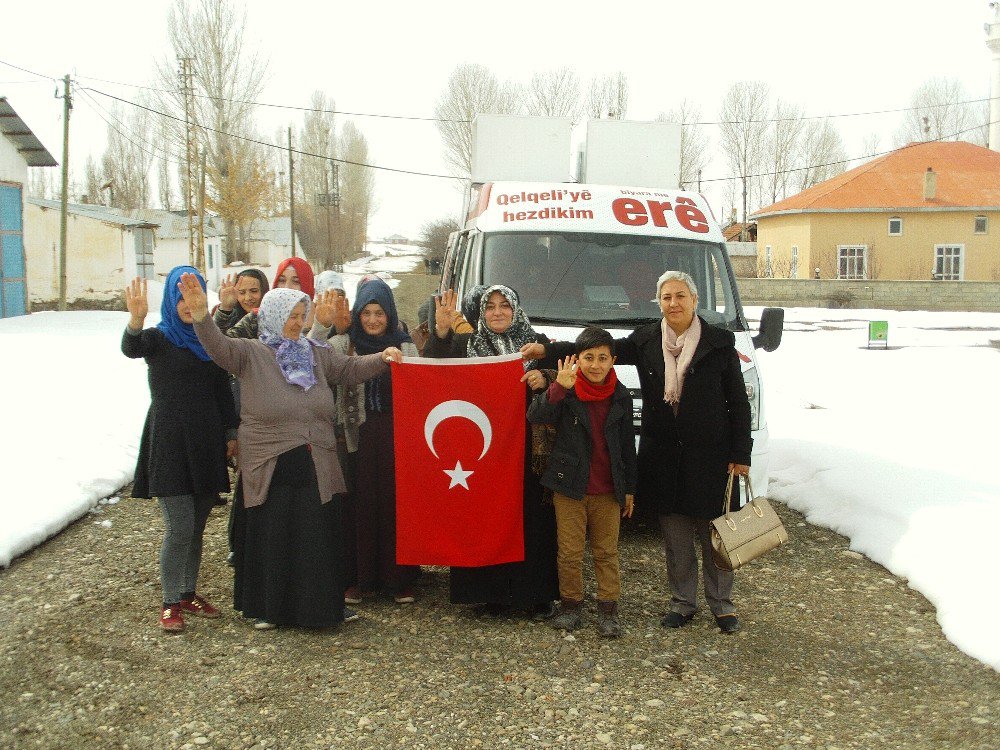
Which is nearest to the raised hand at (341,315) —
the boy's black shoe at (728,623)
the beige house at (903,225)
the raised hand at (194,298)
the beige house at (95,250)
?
the raised hand at (194,298)

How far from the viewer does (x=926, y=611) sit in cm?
557

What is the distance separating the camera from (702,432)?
5.07m

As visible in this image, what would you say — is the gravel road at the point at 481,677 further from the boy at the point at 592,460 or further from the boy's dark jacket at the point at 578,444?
the boy's dark jacket at the point at 578,444

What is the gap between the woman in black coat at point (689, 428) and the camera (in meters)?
5.07

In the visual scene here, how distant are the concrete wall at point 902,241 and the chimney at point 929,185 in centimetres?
91

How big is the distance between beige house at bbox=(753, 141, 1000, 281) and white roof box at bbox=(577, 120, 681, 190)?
3984cm

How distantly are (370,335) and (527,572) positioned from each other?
63.9 inches

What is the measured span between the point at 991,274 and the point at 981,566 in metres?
45.9

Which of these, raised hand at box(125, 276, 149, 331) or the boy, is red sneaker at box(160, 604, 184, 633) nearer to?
raised hand at box(125, 276, 149, 331)

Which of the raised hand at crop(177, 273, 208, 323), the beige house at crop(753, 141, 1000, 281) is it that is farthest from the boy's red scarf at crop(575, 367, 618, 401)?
the beige house at crop(753, 141, 1000, 281)

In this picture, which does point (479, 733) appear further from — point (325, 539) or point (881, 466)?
point (881, 466)

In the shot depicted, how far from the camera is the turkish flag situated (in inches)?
207

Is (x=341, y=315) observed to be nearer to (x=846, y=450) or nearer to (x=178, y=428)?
(x=178, y=428)

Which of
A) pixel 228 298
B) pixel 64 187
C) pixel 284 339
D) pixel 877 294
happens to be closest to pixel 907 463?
pixel 228 298
